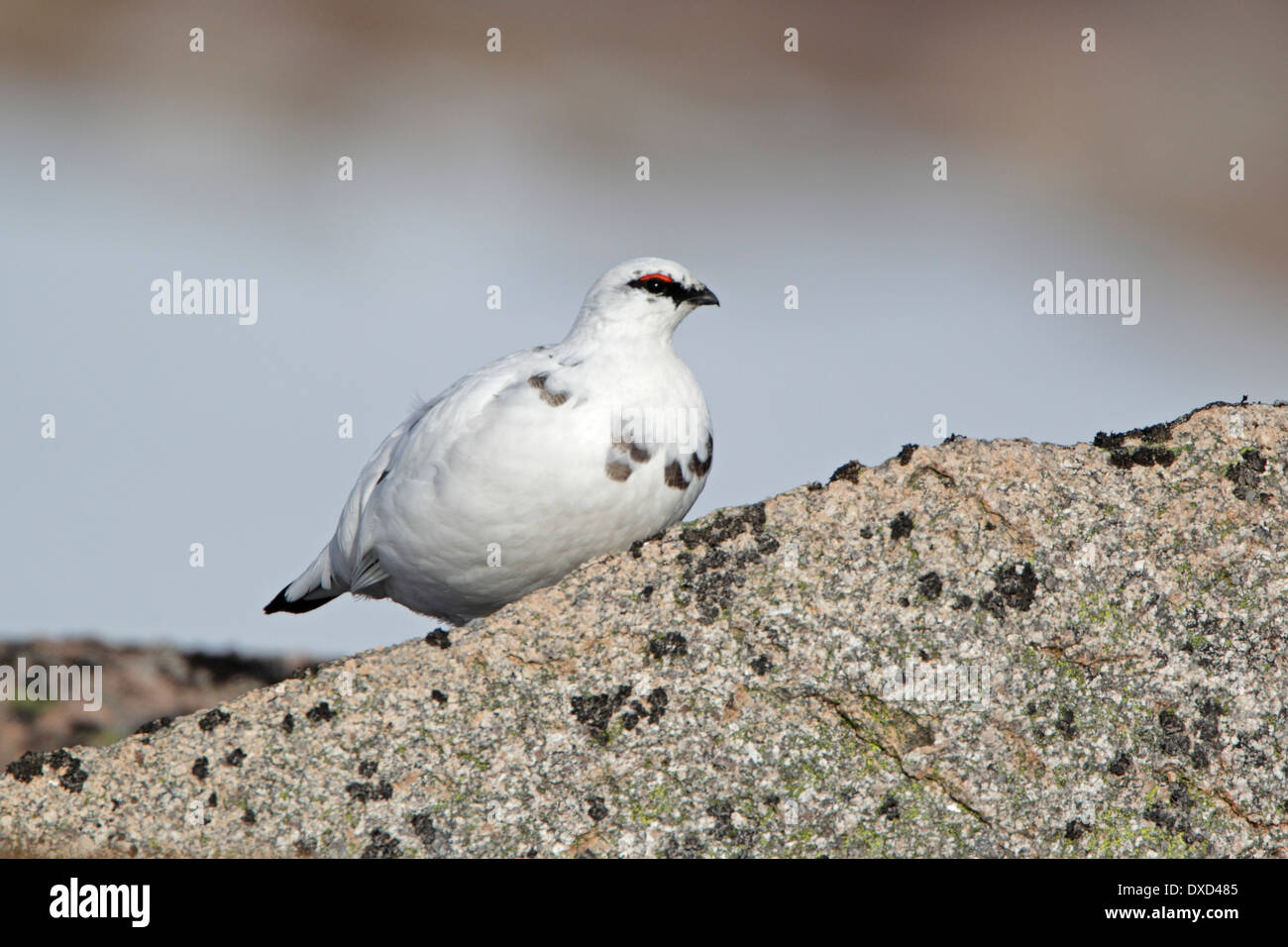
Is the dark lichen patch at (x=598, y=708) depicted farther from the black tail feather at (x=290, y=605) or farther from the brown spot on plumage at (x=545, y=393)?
the black tail feather at (x=290, y=605)

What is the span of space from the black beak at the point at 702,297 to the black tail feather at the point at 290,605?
2.60m

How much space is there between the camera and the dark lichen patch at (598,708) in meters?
4.10

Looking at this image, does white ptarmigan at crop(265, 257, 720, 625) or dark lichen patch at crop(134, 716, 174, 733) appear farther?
white ptarmigan at crop(265, 257, 720, 625)

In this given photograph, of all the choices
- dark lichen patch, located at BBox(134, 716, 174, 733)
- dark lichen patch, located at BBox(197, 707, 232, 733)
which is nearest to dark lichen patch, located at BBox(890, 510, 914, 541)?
dark lichen patch, located at BBox(197, 707, 232, 733)

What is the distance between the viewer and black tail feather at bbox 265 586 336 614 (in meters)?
6.49

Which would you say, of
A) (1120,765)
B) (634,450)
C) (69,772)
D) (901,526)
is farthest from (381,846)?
(1120,765)

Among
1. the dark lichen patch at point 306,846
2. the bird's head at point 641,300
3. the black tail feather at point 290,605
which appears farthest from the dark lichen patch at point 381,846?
the black tail feather at point 290,605

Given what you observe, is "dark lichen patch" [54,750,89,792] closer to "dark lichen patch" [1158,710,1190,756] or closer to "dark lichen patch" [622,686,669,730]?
"dark lichen patch" [622,686,669,730]

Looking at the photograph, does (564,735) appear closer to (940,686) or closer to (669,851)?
(669,851)

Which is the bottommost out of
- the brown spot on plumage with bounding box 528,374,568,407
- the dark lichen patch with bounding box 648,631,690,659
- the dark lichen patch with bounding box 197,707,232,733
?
the dark lichen patch with bounding box 197,707,232,733

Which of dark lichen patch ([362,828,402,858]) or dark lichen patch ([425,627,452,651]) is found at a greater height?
dark lichen patch ([425,627,452,651])

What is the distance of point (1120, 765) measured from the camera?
397 cm

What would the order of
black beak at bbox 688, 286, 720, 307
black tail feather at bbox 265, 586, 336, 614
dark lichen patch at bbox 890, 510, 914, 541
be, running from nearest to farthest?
dark lichen patch at bbox 890, 510, 914, 541 < black beak at bbox 688, 286, 720, 307 < black tail feather at bbox 265, 586, 336, 614

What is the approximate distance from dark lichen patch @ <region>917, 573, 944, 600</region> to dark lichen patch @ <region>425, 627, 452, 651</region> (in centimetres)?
162
